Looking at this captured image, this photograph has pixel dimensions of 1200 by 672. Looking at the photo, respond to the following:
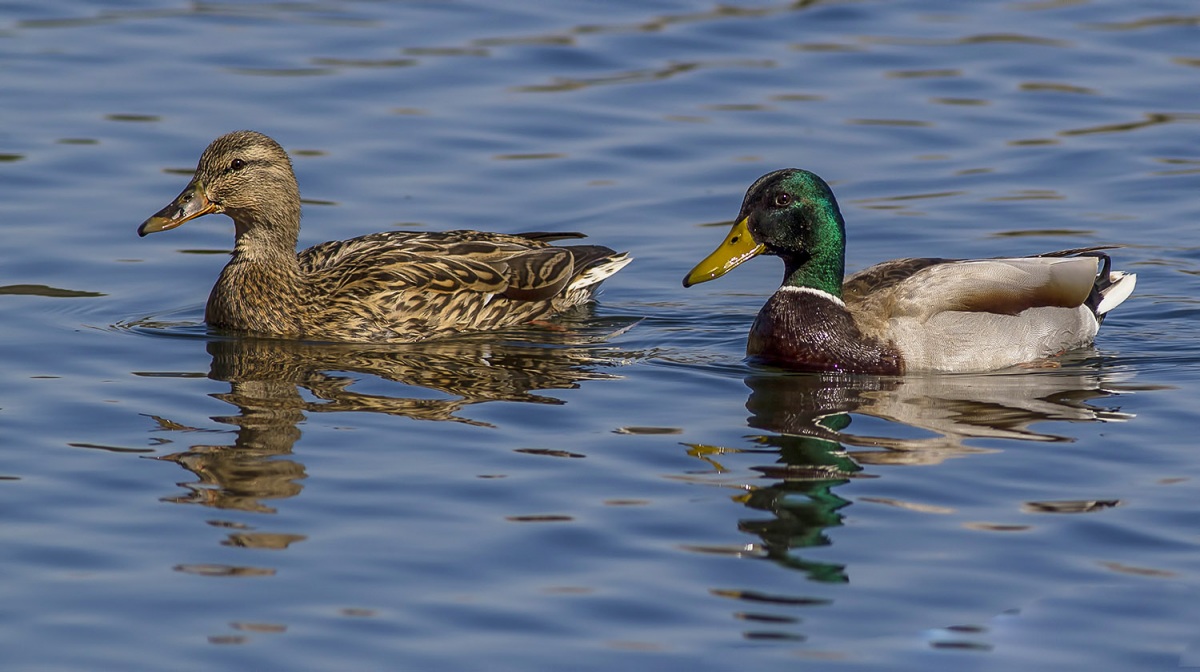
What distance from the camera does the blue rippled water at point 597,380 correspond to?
22.8ft

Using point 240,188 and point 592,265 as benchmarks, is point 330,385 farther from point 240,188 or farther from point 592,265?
point 592,265

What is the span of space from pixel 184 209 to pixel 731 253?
3178 mm

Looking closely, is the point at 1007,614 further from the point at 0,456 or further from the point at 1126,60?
the point at 1126,60

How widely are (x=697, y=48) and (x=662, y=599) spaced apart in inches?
428

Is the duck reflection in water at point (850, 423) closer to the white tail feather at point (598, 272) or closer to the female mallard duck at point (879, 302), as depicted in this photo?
the female mallard duck at point (879, 302)

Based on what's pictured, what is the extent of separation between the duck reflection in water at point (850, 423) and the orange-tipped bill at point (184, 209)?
337 cm

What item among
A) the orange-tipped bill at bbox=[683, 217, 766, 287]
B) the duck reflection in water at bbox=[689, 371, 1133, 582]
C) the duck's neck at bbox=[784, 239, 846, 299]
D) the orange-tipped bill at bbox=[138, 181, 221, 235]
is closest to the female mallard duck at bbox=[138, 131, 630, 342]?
the orange-tipped bill at bbox=[138, 181, 221, 235]

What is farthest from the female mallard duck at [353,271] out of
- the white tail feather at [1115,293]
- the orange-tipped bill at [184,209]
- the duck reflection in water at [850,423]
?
the white tail feather at [1115,293]

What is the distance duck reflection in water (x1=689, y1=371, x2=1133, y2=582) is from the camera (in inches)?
312

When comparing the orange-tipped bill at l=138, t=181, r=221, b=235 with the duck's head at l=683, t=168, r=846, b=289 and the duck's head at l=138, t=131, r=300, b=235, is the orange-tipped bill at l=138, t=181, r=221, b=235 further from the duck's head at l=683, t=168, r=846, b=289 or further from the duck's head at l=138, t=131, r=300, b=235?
the duck's head at l=683, t=168, r=846, b=289

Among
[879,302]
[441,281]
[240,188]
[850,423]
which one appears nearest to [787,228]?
[879,302]

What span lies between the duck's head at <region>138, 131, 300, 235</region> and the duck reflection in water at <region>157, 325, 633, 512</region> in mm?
795

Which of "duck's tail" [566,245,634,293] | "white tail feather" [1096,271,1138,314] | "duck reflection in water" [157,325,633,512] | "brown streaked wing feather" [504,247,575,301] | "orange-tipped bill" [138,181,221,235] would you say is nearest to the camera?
"duck reflection in water" [157,325,633,512]

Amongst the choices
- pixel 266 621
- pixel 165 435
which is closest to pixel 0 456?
pixel 165 435
